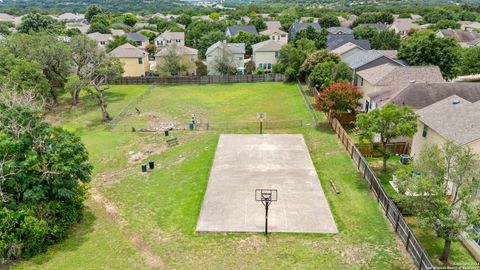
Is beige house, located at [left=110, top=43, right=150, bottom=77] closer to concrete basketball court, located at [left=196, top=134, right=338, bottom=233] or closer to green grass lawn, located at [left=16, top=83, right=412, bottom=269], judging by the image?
green grass lawn, located at [left=16, top=83, right=412, bottom=269]

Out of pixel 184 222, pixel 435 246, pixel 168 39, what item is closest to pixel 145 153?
pixel 184 222

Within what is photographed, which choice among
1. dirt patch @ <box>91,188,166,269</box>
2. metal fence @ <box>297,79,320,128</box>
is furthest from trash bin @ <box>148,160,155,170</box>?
metal fence @ <box>297,79,320,128</box>

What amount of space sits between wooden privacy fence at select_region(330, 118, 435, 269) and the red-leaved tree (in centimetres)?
449

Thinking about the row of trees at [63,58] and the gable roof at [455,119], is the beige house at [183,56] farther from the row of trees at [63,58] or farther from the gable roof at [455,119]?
the gable roof at [455,119]

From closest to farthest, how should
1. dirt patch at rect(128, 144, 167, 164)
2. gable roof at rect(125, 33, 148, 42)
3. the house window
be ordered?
1. the house window
2. dirt patch at rect(128, 144, 167, 164)
3. gable roof at rect(125, 33, 148, 42)

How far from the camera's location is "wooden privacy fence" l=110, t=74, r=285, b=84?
53.4m

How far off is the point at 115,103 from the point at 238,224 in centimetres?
3033

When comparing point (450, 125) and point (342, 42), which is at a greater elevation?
point (342, 42)

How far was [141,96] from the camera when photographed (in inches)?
1834

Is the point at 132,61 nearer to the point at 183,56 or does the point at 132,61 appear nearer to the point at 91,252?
the point at 183,56

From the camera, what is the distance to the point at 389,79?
34.8 metres

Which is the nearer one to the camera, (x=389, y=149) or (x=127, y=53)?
(x=389, y=149)

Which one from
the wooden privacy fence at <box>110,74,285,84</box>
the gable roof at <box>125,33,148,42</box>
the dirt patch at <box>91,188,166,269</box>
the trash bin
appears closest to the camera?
the dirt patch at <box>91,188,166,269</box>

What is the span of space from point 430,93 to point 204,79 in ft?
103
